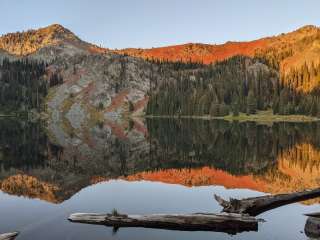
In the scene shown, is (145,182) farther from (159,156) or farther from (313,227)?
(313,227)

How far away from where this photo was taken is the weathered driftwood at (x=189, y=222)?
25408 millimetres

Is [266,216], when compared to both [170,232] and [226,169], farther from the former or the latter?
[226,169]

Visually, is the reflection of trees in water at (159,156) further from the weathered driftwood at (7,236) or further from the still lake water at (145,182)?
the weathered driftwood at (7,236)

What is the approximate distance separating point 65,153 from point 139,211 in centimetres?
4774

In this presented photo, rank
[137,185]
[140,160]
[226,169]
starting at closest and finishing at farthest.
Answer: [137,185], [226,169], [140,160]

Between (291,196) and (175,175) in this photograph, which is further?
Result: (175,175)

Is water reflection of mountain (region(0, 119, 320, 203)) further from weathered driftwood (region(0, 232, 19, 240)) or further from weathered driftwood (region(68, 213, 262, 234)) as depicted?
weathered driftwood (region(0, 232, 19, 240))

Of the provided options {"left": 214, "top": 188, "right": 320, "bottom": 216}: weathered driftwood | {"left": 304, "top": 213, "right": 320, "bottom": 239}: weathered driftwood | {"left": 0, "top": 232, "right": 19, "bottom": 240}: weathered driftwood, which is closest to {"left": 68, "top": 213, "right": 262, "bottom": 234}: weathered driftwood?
{"left": 214, "top": 188, "right": 320, "bottom": 216}: weathered driftwood

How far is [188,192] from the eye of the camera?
4116cm

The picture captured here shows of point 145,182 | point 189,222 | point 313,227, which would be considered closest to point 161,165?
point 145,182

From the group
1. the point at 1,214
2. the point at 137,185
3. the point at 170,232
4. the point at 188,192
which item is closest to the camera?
the point at 170,232

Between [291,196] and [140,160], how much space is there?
37.8 m

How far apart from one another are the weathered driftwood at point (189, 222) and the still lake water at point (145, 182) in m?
0.56

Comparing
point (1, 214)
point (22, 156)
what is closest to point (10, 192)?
point (1, 214)
